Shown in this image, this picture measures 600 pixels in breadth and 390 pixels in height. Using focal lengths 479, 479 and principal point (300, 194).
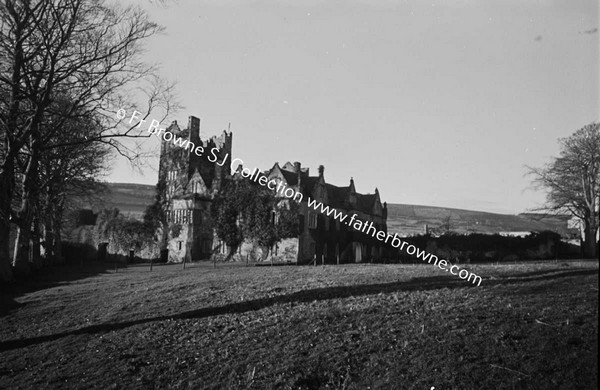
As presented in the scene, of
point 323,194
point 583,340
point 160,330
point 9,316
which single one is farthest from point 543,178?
point 323,194

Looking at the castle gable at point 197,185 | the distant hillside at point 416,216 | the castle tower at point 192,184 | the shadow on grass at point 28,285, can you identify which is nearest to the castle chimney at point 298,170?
the castle tower at point 192,184

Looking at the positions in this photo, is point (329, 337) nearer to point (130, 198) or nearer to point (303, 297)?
point (303, 297)

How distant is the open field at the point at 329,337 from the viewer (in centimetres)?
921

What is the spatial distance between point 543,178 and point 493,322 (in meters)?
3.65

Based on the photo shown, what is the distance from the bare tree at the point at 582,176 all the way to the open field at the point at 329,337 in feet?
6.12

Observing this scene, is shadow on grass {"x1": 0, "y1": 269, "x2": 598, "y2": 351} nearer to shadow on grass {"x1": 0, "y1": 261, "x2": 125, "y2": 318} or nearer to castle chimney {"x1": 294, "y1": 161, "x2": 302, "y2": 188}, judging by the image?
shadow on grass {"x1": 0, "y1": 261, "x2": 125, "y2": 318}

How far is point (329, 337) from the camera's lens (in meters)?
11.9

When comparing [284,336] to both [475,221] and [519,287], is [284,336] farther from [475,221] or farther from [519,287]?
[475,221]

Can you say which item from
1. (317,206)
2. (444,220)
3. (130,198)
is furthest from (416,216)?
(130,198)

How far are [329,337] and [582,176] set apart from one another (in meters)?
6.68

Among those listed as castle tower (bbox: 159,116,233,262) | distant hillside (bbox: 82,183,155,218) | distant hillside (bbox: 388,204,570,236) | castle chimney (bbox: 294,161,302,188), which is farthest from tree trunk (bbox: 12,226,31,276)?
distant hillside (bbox: 388,204,570,236)

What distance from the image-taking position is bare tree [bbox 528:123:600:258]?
321 inches

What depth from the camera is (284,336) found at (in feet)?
41.0

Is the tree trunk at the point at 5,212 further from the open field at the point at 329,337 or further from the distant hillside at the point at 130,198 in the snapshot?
the distant hillside at the point at 130,198
